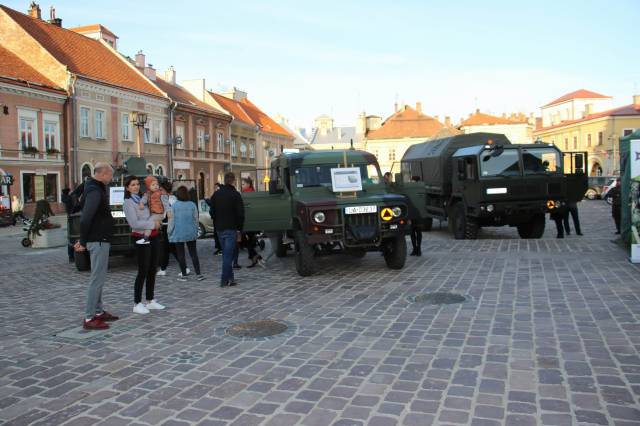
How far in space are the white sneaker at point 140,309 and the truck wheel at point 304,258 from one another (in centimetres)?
322

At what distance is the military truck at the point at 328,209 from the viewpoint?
980 cm

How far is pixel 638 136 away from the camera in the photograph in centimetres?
1141

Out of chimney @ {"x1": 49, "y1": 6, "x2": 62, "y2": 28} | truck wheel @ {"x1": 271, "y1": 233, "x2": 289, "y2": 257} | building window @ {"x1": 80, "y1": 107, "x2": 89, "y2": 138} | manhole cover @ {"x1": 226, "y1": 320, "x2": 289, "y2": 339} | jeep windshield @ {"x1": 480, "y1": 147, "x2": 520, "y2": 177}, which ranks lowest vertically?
manhole cover @ {"x1": 226, "y1": 320, "x2": 289, "y2": 339}

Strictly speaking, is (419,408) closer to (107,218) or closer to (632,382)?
(632,382)

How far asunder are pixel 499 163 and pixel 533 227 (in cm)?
225

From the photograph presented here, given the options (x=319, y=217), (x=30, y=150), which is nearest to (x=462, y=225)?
(x=319, y=217)

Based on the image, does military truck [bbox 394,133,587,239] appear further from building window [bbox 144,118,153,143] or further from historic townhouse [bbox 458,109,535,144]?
historic townhouse [bbox 458,109,535,144]

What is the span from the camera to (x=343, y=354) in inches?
216

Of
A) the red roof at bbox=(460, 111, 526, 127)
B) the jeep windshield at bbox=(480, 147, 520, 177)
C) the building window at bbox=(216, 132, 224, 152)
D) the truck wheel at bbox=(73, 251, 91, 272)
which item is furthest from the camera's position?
the red roof at bbox=(460, 111, 526, 127)

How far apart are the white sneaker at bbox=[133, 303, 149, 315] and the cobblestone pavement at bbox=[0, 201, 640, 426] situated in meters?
0.09

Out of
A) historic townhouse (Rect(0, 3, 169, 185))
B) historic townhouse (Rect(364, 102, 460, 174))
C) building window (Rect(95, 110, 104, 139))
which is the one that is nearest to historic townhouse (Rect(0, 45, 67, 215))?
historic townhouse (Rect(0, 3, 169, 185))

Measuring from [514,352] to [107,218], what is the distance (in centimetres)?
481

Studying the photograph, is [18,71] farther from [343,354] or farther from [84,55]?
[343,354]

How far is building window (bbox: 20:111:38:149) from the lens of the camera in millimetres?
30281
